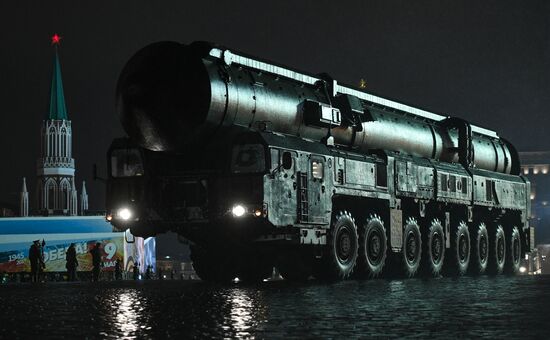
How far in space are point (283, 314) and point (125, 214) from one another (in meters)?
8.57

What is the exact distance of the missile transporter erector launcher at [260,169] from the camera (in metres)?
18.0

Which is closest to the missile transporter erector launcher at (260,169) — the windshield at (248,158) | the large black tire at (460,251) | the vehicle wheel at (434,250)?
the windshield at (248,158)

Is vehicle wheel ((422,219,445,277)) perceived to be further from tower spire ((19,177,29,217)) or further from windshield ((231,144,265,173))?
tower spire ((19,177,29,217))

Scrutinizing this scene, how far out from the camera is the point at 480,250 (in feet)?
90.7

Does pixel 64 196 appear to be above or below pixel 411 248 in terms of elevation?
above

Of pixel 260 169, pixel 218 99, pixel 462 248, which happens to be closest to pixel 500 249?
pixel 462 248

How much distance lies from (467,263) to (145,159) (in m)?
10.9

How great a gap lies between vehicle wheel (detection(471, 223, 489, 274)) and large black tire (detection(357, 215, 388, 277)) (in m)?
5.89

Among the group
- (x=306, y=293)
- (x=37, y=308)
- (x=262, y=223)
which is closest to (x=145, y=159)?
(x=262, y=223)

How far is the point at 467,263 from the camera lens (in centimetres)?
2661

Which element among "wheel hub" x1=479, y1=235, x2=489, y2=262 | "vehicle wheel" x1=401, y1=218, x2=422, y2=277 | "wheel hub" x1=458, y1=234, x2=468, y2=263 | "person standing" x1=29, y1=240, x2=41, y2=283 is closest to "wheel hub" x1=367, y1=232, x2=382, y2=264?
"vehicle wheel" x1=401, y1=218, x2=422, y2=277

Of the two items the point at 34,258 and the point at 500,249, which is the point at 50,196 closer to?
the point at 34,258

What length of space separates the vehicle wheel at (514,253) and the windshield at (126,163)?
14054mm

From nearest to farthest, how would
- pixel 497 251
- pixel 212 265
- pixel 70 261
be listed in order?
pixel 212 265, pixel 497 251, pixel 70 261
